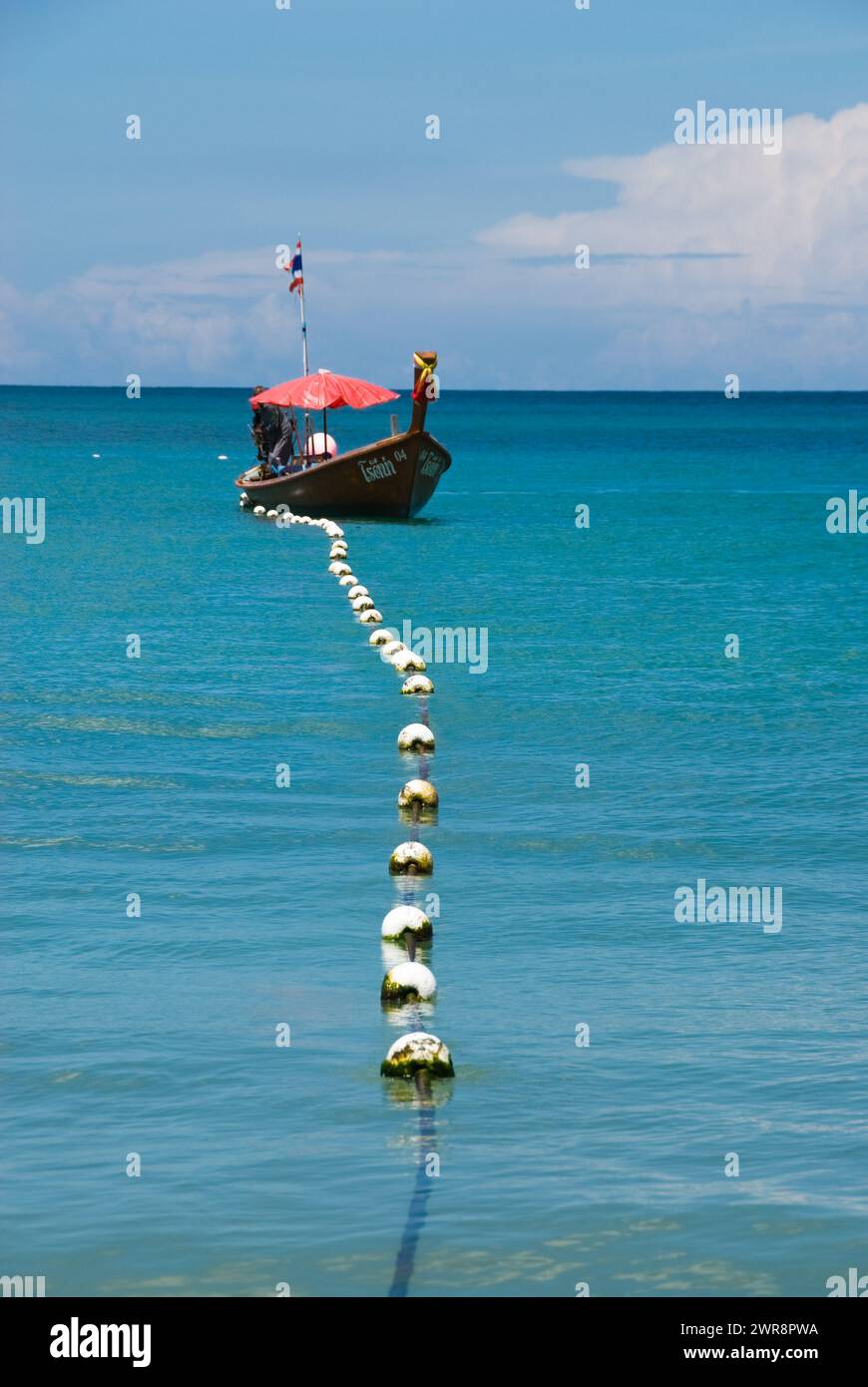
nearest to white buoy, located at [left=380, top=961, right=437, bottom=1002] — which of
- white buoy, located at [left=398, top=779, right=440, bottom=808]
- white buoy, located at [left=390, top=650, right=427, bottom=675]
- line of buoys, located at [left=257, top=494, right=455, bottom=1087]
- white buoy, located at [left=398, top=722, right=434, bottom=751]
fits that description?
line of buoys, located at [left=257, top=494, right=455, bottom=1087]

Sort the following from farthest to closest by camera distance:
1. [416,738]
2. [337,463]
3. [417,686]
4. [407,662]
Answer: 1. [337,463]
2. [407,662]
3. [417,686]
4. [416,738]

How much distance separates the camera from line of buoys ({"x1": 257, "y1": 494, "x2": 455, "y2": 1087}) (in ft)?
29.9

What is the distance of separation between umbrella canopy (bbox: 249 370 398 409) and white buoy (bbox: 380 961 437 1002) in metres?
31.2

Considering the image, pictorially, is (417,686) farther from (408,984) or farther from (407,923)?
(408,984)

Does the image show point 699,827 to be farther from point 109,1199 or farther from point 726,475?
point 726,475

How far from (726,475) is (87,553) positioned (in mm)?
39526

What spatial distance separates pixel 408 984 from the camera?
10.1 m

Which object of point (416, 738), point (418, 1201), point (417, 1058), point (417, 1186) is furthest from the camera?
point (416, 738)

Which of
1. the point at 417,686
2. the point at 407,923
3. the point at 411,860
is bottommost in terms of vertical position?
the point at 407,923

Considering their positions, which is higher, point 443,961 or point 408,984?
point 443,961

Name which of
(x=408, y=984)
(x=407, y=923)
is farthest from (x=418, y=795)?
(x=408, y=984)

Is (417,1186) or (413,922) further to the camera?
(413,922)

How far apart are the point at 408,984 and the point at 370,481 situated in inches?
1263
